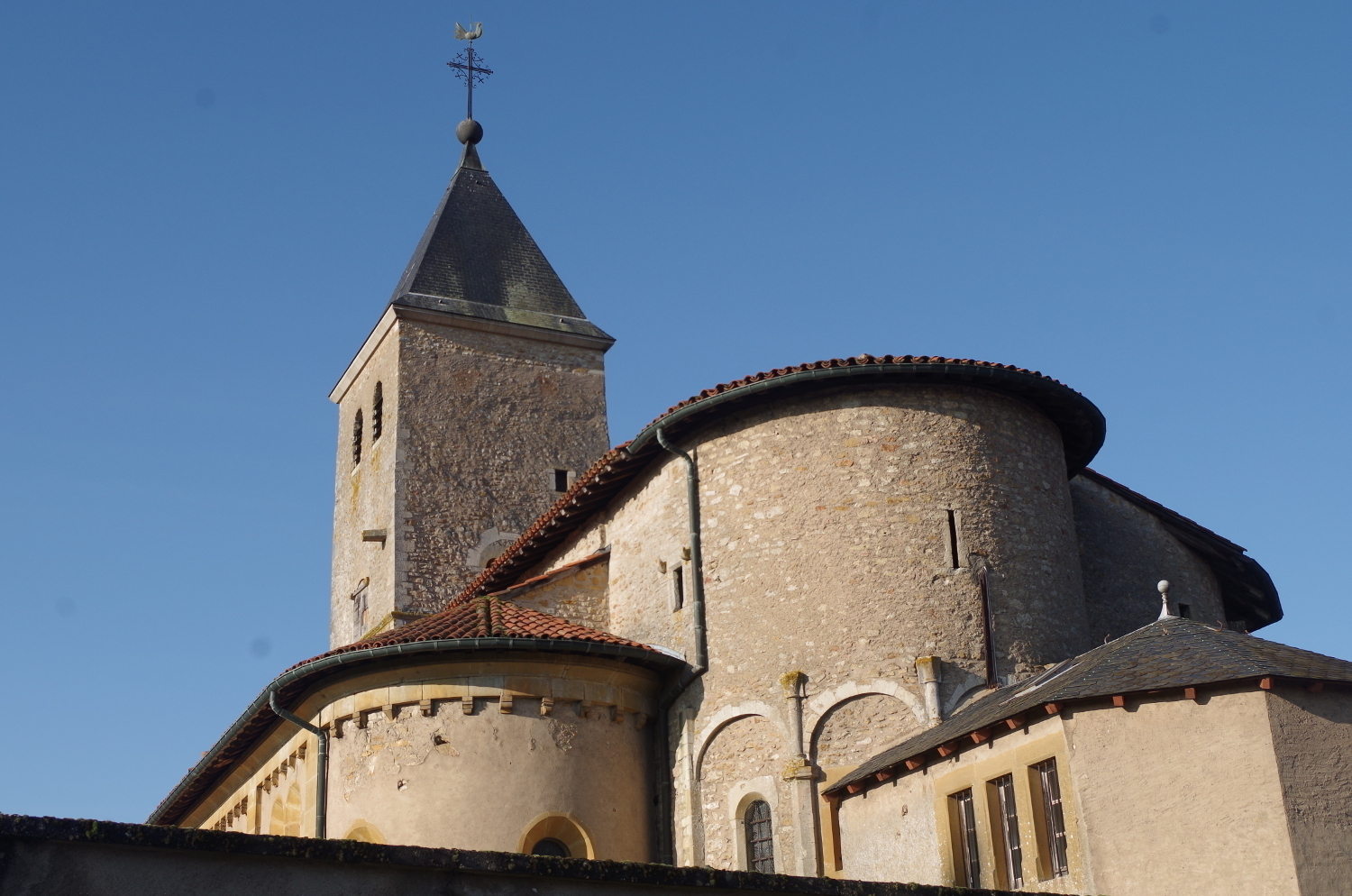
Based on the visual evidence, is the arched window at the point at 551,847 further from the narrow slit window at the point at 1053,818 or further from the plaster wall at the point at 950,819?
the narrow slit window at the point at 1053,818

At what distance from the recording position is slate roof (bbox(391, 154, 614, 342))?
29.3 metres

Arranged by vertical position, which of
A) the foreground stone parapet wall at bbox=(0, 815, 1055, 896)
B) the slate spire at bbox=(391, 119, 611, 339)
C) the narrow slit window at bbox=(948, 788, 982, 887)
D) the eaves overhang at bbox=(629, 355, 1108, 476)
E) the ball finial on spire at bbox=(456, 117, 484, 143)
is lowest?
the foreground stone parapet wall at bbox=(0, 815, 1055, 896)

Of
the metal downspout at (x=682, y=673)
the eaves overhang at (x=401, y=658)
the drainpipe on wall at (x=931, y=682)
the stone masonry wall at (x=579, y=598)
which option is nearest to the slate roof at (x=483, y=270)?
the stone masonry wall at (x=579, y=598)

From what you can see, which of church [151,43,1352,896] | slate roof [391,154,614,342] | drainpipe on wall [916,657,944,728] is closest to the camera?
church [151,43,1352,896]

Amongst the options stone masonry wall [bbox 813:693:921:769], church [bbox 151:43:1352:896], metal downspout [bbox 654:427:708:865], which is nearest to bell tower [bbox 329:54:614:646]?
church [bbox 151:43:1352:896]

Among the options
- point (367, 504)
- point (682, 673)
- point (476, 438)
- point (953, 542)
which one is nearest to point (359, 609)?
point (367, 504)

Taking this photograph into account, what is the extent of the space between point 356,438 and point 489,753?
15724mm

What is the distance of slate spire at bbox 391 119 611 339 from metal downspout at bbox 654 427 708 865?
506 inches

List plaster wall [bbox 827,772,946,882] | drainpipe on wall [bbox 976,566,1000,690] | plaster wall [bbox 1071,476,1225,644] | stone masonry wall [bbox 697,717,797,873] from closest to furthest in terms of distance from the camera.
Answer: plaster wall [bbox 827,772,946,882]
stone masonry wall [bbox 697,717,797,873]
drainpipe on wall [bbox 976,566,1000,690]
plaster wall [bbox 1071,476,1225,644]

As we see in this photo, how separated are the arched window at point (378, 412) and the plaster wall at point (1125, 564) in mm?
14429

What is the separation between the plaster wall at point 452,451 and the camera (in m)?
26.6

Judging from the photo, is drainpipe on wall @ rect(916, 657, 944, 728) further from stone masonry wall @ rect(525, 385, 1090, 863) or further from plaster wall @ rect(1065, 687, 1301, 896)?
plaster wall @ rect(1065, 687, 1301, 896)

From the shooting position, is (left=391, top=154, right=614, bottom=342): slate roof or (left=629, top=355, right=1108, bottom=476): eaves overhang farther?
(left=391, top=154, right=614, bottom=342): slate roof

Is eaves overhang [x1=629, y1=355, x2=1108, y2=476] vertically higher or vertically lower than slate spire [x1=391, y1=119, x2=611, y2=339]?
lower
